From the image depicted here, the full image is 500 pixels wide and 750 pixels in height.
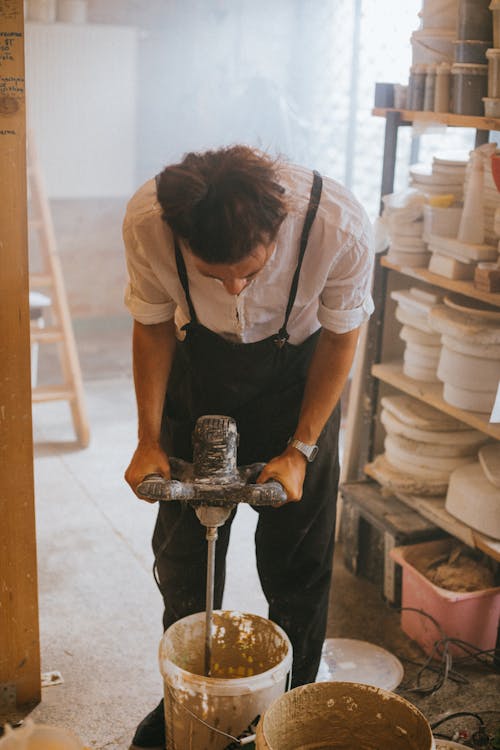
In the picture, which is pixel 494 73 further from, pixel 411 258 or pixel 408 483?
pixel 408 483

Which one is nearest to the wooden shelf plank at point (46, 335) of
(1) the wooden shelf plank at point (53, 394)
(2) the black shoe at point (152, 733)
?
(1) the wooden shelf plank at point (53, 394)

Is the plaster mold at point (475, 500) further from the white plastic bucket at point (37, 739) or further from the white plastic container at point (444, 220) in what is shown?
the white plastic bucket at point (37, 739)

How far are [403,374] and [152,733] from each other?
138 centimetres

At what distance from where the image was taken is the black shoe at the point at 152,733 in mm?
2143

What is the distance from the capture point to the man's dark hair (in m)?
1.50

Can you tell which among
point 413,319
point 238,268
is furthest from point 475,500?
point 238,268

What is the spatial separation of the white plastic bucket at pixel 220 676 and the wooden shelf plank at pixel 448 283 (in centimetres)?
111

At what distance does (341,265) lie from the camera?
1814 mm

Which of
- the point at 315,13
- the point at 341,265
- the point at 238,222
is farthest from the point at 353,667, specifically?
the point at 315,13

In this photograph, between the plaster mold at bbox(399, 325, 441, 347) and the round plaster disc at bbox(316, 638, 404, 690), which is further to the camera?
the plaster mold at bbox(399, 325, 441, 347)

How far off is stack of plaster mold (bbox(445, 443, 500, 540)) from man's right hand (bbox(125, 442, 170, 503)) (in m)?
1.07

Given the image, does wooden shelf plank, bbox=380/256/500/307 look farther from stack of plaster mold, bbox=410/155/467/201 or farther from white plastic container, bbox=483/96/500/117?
white plastic container, bbox=483/96/500/117

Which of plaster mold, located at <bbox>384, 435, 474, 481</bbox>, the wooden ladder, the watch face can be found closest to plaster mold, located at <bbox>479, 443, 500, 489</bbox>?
plaster mold, located at <bbox>384, 435, 474, 481</bbox>

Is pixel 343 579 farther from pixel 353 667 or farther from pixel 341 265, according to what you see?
pixel 341 265
